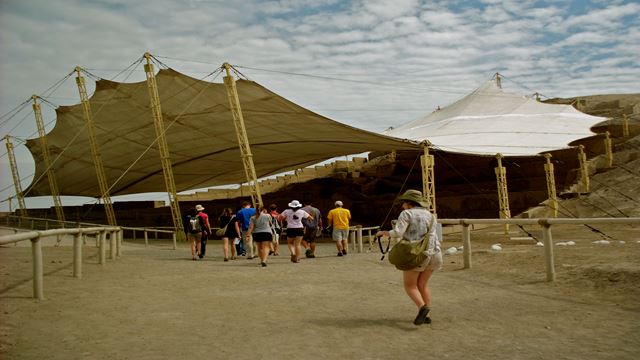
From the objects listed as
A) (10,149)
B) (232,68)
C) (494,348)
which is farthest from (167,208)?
(494,348)

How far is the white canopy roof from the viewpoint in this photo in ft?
77.4

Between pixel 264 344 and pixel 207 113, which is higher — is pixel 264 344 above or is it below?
below

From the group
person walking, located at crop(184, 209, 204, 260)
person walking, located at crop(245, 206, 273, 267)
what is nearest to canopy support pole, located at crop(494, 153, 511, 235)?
person walking, located at crop(184, 209, 204, 260)

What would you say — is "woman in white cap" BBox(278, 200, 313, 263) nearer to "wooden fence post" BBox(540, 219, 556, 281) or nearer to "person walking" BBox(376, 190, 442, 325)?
"wooden fence post" BBox(540, 219, 556, 281)

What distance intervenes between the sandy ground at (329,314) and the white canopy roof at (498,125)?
48.6ft

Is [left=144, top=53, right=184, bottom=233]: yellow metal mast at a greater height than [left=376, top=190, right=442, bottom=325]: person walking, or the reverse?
[left=144, top=53, right=184, bottom=233]: yellow metal mast

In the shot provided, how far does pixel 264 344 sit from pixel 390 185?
2704cm

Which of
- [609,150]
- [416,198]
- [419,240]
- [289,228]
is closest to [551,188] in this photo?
[609,150]

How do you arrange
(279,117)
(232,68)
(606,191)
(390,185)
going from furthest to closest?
(390,185) → (606,191) → (279,117) → (232,68)

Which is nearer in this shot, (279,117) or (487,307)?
(487,307)

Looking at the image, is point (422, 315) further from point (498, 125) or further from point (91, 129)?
point (498, 125)

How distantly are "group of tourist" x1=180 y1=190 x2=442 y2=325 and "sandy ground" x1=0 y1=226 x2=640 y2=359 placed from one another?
38 cm

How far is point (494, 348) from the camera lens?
12.6 ft

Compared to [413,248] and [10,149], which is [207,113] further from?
[10,149]
